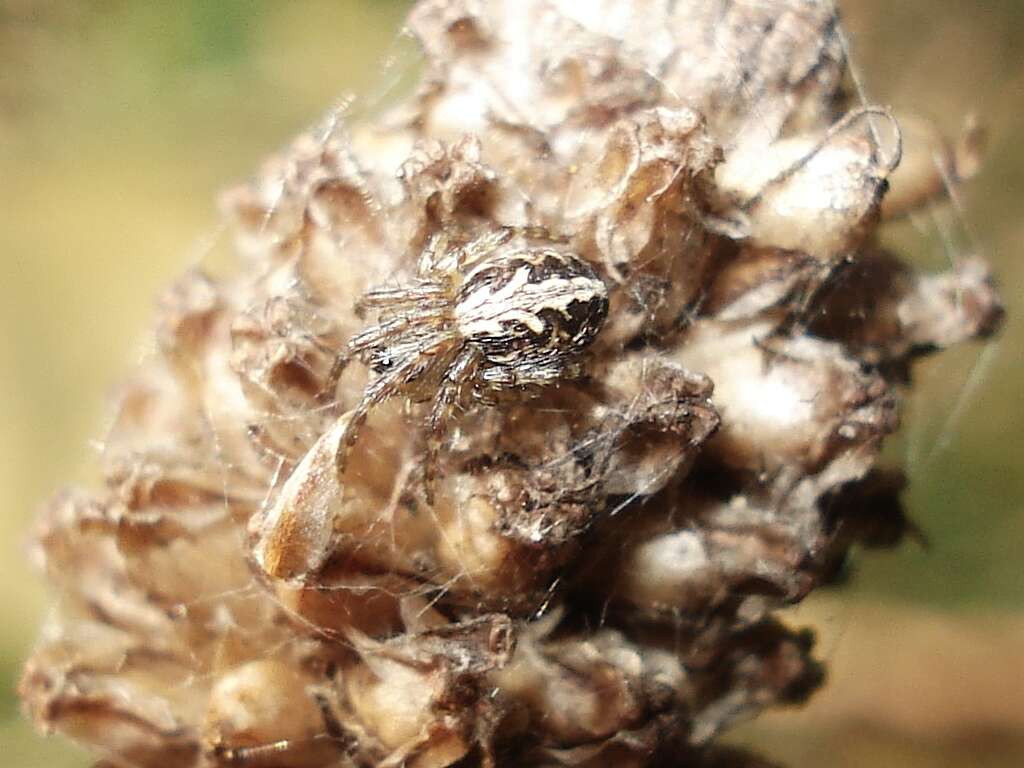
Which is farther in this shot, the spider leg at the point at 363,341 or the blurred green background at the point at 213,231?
the blurred green background at the point at 213,231

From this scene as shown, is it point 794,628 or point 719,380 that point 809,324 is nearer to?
point 719,380

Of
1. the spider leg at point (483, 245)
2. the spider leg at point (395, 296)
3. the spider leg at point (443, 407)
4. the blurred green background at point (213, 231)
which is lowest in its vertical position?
the spider leg at point (443, 407)

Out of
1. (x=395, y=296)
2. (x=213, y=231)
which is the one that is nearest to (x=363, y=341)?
(x=395, y=296)

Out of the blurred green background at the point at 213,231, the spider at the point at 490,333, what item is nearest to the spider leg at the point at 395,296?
the spider at the point at 490,333

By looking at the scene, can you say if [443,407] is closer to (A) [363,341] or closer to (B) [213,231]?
A: (A) [363,341]

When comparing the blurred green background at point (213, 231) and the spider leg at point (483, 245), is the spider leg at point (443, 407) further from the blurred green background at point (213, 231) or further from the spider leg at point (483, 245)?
the blurred green background at point (213, 231)

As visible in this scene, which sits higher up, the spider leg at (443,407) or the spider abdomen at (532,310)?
the spider abdomen at (532,310)

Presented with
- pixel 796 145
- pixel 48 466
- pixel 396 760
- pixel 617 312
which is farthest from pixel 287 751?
pixel 48 466

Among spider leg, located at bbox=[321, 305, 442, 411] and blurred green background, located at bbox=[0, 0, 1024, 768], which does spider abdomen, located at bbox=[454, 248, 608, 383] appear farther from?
blurred green background, located at bbox=[0, 0, 1024, 768]

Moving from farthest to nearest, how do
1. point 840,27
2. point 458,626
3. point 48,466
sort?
point 48,466 → point 840,27 → point 458,626
